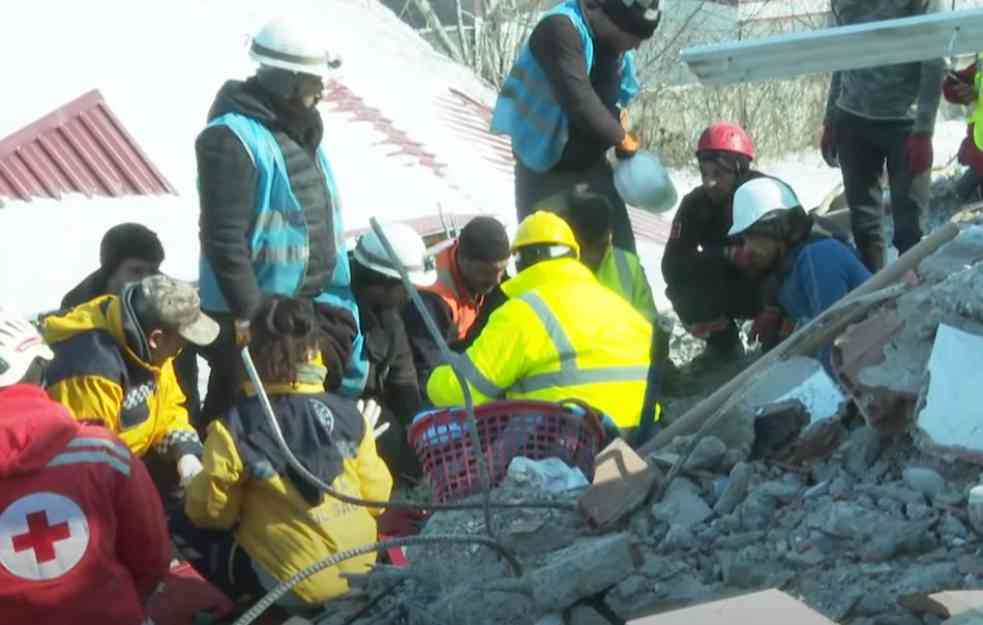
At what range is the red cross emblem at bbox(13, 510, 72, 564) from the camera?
4.26 metres

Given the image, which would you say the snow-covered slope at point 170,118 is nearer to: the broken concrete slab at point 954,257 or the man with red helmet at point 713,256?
the man with red helmet at point 713,256

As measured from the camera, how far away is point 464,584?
4.68 metres

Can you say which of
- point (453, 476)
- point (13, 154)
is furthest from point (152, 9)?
point (453, 476)

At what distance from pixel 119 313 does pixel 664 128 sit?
11323mm

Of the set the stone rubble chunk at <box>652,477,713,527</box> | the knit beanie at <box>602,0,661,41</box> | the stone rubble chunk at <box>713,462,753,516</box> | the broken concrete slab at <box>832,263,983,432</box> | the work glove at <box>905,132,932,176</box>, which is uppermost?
the knit beanie at <box>602,0,661,41</box>

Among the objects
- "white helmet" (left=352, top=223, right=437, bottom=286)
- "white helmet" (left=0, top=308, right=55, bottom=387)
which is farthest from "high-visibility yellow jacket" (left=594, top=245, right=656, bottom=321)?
"white helmet" (left=0, top=308, right=55, bottom=387)

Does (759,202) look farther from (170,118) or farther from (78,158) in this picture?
(170,118)

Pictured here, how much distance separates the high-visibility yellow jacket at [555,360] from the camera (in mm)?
5594

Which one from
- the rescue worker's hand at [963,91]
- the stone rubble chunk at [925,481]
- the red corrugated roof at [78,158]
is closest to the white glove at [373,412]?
the stone rubble chunk at [925,481]

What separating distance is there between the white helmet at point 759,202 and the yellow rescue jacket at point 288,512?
190cm

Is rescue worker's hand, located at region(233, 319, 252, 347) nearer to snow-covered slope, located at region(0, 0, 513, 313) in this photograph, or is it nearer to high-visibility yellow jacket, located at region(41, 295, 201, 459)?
high-visibility yellow jacket, located at region(41, 295, 201, 459)

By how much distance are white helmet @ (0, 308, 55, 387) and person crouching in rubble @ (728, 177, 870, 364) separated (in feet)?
9.46

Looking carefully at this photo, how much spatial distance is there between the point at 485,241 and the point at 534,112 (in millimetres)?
531

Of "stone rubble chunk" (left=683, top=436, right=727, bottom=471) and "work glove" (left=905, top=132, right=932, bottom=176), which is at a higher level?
"stone rubble chunk" (left=683, top=436, right=727, bottom=471)
